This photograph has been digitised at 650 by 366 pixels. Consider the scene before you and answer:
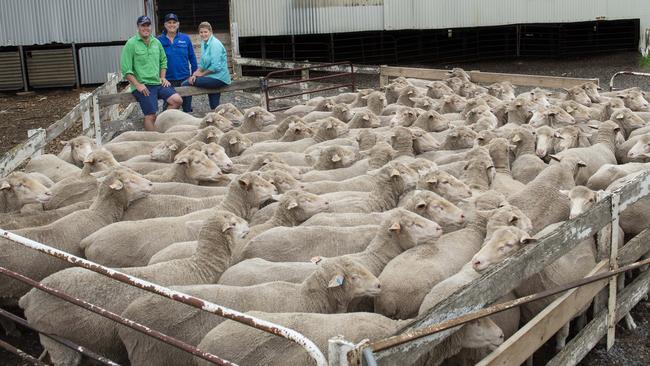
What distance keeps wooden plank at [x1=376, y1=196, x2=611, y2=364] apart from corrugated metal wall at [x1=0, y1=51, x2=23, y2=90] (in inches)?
715

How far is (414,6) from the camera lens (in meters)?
19.9

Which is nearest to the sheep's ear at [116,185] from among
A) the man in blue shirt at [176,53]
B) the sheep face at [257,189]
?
the sheep face at [257,189]

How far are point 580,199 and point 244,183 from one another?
313 cm

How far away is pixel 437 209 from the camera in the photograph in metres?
6.80

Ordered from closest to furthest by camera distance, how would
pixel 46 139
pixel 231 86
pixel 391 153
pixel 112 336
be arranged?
pixel 112 336
pixel 391 153
pixel 46 139
pixel 231 86

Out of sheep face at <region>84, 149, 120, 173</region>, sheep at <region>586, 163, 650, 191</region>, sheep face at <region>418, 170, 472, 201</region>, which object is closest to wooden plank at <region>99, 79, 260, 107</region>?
sheep face at <region>84, 149, 120, 173</region>

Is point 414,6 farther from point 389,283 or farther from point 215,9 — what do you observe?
point 389,283

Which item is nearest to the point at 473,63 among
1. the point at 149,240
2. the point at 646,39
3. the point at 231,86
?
the point at 646,39

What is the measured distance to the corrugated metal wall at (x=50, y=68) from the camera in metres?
20.5

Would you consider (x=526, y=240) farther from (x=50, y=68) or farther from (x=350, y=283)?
(x=50, y=68)

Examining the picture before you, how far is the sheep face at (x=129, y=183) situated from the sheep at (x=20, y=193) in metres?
0.92

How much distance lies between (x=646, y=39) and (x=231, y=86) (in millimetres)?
12284

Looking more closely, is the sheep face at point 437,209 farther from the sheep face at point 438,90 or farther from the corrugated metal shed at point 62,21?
the corrugated metal shed at point 62,21

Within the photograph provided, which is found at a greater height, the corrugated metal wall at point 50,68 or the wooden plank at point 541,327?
the corrugated metal wall at point 50,68
